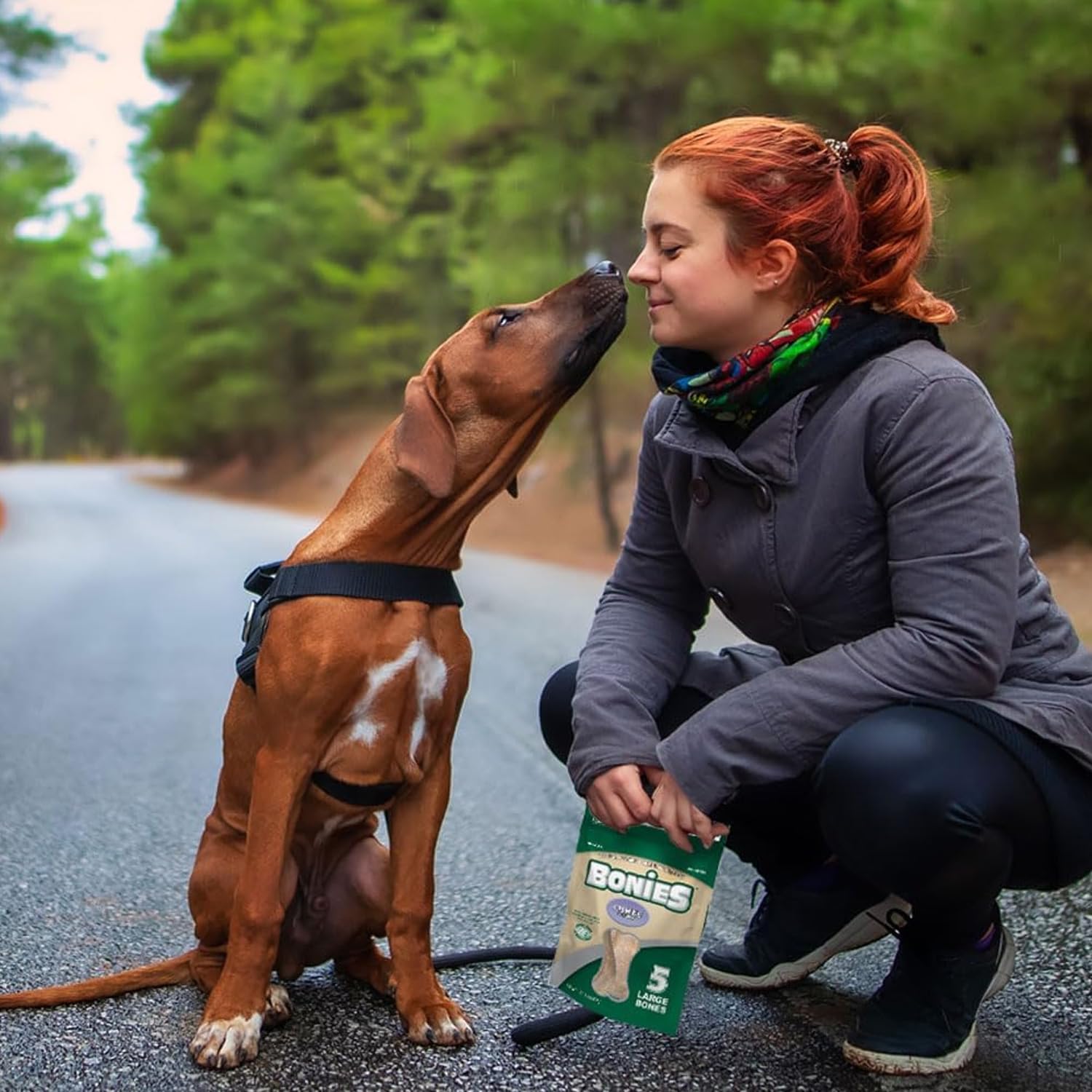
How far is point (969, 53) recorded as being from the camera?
35.6ft

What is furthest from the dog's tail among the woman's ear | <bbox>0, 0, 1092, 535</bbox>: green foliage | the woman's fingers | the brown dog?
<bbox>0, 0, 1092, 535</bbox>: green foliage

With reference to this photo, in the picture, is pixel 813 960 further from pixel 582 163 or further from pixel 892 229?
pixel 582 163

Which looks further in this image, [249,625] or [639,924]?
[249,625]

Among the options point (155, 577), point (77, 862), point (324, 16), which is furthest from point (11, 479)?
point (77, 862)

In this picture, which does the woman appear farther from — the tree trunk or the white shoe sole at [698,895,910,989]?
the tree trunk

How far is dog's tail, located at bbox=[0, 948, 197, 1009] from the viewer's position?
8.30 ft

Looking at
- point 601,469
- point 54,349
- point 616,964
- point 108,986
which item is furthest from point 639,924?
point 54,349

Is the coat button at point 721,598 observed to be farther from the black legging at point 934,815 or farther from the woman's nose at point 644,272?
the woman's nose at point 644,272

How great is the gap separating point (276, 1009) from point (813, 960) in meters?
1.08

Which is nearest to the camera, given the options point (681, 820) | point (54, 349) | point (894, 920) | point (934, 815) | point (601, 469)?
point (934, 815)

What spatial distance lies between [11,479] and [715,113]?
102ft

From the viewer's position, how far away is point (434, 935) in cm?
308

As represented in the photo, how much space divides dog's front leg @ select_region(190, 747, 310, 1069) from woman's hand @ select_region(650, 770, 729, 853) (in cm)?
66

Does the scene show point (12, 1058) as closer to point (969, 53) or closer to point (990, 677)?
point (990, 677)
